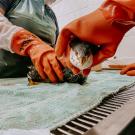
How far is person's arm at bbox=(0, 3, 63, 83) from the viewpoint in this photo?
0.93 m

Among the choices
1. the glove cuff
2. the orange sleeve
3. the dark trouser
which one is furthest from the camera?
the dark trouser

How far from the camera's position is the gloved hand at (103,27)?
66 centimetres

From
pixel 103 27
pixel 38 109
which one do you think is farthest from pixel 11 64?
pixel 38 109

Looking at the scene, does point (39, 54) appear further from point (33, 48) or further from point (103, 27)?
point (103, 27)

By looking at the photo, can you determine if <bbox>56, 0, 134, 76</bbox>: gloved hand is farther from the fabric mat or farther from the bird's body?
the fabric mat

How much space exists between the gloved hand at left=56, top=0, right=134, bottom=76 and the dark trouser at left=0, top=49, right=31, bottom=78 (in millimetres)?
673

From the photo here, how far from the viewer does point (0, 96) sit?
662 millimetres

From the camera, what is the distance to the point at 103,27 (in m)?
0.68

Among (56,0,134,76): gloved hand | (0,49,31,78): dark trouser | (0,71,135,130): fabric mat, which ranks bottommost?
(0,49,31,78): dark trouser

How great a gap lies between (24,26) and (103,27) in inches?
31.8

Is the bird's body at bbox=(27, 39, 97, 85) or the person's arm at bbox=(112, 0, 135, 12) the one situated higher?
the person's arm at bbox=(112, 0, 135, 12)

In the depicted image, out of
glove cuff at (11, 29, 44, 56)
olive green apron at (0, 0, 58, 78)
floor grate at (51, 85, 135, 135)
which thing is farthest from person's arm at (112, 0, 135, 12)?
olive green apron at (0, 0, 58, 78)

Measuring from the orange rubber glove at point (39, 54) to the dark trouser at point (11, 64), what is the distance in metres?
0.17

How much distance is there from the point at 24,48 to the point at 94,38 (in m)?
0.53
